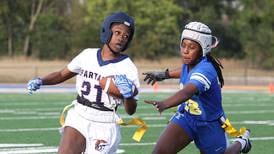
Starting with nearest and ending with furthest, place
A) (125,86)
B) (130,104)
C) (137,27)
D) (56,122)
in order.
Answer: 1. (125,86)
2. (130,104)
3. (56,122)
4. (137,27)

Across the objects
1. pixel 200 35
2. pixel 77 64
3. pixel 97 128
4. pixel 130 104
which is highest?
pixel 200 35

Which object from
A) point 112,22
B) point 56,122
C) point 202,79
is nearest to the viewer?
point 112,22

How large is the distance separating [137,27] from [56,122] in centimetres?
3952

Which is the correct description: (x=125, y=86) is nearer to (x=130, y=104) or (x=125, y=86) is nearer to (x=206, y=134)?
(x=130, y=104)

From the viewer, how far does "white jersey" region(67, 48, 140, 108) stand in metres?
6.88

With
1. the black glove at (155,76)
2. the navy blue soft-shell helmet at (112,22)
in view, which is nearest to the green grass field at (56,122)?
the black glove at (155,76)

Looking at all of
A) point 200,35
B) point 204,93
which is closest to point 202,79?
point 204,93

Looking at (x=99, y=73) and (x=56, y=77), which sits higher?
(x=99, y=73)

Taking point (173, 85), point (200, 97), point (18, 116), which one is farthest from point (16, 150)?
point (173, 85)

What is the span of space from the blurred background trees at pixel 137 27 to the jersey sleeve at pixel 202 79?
44118 mm

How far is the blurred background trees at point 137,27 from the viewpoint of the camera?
178ft

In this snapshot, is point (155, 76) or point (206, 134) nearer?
point (206, 134)

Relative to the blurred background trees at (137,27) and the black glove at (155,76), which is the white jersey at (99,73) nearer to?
the black glove at (155,76)

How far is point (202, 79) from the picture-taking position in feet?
23.4
